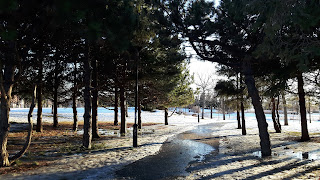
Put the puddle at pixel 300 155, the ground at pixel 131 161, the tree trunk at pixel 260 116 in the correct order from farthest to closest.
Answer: the tree trunk at pixel 260 116 < the puddle at pixel 300 155 < the ground at pixel 131 161

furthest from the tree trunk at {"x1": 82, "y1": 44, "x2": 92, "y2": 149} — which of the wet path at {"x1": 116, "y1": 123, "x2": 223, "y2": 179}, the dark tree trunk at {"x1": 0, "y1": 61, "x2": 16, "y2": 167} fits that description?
the dark tree trunk at {"x1": 0, "y1": 61, "x2": 16, "y2": 167}

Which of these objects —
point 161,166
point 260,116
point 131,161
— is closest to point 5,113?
point 131,161

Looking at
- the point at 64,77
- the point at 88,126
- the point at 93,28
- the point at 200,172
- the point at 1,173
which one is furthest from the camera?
the point at 64,77

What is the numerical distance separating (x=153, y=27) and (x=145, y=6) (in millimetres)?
1192

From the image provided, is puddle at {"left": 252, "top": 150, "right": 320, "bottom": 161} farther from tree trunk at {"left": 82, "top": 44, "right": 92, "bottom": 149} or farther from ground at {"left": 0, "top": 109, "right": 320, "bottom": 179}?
tree trunk at {"left": 82, "top": 44, "right": 92, "bottom": 149}

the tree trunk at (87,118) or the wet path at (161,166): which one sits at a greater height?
the tree trunk at (87,118)

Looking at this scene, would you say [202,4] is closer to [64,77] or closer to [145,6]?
[145,6]

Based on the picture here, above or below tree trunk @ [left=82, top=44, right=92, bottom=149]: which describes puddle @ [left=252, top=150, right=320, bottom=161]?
below

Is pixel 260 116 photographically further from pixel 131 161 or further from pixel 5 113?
pixel 5 113

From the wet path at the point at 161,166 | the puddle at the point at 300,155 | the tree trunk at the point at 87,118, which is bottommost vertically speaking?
the puddle at the point at 300,155

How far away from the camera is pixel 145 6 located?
1000 cm

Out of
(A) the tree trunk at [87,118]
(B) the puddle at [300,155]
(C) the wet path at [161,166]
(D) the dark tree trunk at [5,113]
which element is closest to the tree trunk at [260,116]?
(B) the puddle at [300,155]

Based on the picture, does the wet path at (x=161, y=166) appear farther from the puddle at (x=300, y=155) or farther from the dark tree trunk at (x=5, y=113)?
the dark tree trunk at (x=5, y=113)

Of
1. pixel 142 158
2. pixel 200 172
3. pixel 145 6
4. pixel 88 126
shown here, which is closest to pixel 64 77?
pixel 88 126
